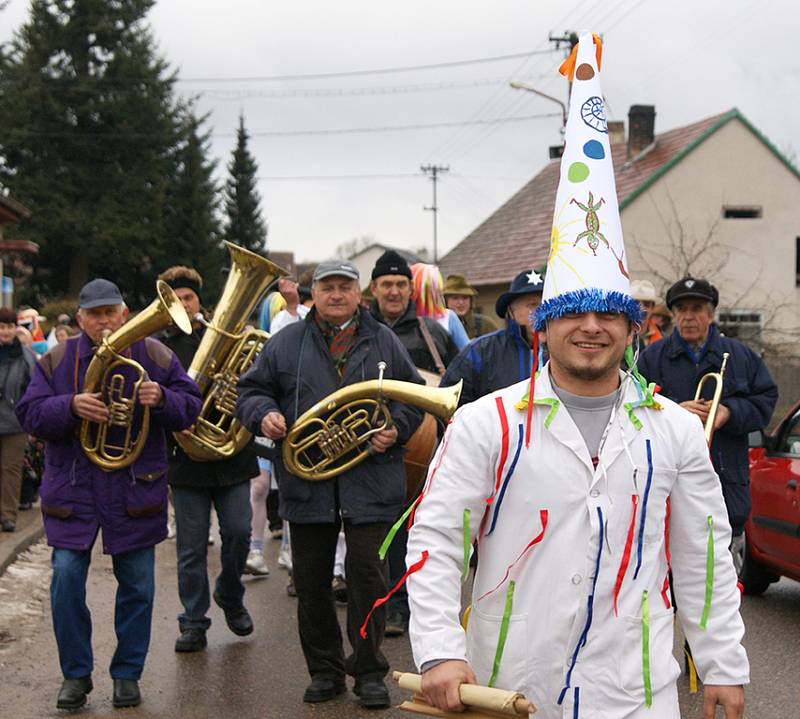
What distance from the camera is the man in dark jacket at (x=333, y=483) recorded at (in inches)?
236

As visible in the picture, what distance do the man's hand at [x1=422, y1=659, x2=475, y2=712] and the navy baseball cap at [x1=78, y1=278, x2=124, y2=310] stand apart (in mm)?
3550

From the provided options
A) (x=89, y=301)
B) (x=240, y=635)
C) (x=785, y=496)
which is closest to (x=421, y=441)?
(x=240, y=635)

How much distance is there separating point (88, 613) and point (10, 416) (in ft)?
18.1

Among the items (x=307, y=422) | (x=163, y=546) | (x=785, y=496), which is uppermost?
(x=307, y=422)

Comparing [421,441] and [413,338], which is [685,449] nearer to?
[421,441]

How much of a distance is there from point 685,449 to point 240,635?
457 centimetres

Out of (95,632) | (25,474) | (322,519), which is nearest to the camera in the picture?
(322,519)

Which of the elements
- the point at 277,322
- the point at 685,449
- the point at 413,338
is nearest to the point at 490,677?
the point at 685,449

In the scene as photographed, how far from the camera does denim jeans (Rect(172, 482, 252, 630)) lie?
7.02m

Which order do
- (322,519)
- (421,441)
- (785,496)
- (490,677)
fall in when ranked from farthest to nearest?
(785,496) < (421,441) < (322,519) < (490,677)

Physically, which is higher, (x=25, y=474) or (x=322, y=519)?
(x=322, y=519)

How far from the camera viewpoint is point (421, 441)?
7.10m

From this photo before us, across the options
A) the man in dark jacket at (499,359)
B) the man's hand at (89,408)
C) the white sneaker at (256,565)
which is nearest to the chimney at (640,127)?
the white sneaker at (256,565)

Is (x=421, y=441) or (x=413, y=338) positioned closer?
(x=421, y=441)
